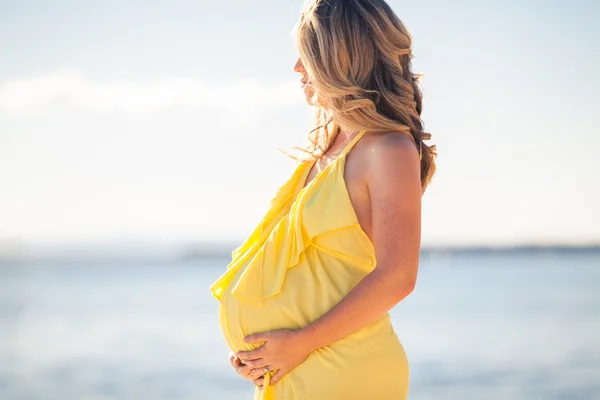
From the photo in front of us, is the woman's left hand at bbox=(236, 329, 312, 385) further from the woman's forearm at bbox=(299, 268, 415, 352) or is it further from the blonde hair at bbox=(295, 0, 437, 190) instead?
the blonde hair at bbox=(295, 0, 437, 190)

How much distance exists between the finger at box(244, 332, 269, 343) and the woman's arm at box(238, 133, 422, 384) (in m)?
0.04

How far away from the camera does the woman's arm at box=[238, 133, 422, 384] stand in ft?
7.22

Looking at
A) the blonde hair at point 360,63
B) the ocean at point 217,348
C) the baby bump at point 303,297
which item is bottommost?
the baby bump at point 303,297

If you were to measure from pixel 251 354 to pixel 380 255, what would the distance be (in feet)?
1.62

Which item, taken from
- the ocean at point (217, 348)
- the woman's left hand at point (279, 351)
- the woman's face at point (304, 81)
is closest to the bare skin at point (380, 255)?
the woman's left hand at point (279, 351)

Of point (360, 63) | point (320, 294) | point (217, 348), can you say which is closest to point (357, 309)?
point (320, 294)

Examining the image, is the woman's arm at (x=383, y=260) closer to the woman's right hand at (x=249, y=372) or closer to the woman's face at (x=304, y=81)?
the woman's right hand at (x=249, y=372)

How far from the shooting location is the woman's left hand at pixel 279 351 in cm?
224

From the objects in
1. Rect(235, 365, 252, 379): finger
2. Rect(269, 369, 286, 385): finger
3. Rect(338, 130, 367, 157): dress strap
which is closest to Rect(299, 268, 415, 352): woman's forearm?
Rect(269, 369, 286, 385): finger

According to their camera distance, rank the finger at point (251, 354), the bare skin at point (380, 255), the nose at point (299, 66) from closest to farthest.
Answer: the bare skin at point (380, 255)
the finger at point (251, 354)
the nose at point (299, 66)

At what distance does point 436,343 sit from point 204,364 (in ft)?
12.8

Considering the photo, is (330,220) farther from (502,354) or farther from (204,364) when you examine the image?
(502,354)

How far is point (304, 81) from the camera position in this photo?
8.54 ft

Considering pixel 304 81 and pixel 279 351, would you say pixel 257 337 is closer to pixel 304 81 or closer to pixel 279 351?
pixel 279 351
